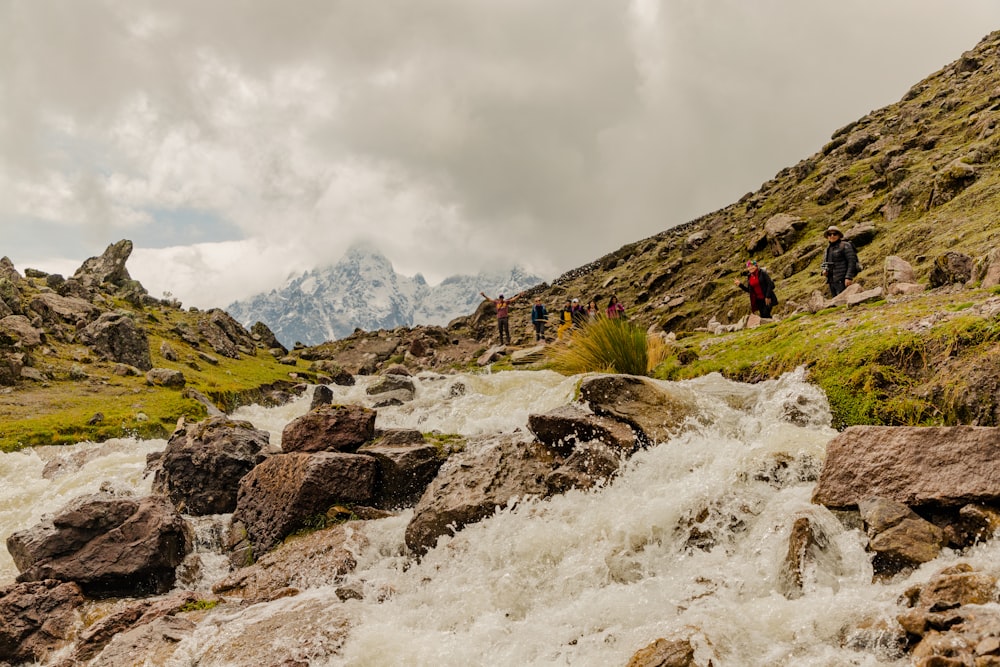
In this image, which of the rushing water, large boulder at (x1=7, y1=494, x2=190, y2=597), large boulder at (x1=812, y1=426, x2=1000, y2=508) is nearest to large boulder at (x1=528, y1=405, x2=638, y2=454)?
the rushing water

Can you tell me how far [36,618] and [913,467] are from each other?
13580mm

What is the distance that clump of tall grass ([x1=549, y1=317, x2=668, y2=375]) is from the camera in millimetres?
16812

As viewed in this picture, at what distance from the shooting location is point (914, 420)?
8719mm

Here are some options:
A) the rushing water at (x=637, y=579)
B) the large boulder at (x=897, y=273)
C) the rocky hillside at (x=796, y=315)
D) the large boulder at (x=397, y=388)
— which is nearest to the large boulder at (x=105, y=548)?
the rushing water at (x=637, y=579)

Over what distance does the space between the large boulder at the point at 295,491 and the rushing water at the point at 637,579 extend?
1.17m

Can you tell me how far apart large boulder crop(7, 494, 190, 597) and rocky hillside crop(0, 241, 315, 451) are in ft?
28.3

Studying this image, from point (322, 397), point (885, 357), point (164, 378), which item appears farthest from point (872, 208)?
point (164, 378)

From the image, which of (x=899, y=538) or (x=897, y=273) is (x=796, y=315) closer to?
(x=897, y=273)

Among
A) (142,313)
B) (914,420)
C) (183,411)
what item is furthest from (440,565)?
(142,313)

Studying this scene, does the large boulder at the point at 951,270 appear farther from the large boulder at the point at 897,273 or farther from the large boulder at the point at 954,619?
the large boulder at the point at 954,619

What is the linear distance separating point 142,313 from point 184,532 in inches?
1445

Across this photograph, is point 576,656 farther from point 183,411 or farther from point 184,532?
point 183,411

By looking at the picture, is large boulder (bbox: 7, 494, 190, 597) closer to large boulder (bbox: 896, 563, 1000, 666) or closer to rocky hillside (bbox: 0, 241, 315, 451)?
rocky hillside (bbox: 0, 241, 315, 451)

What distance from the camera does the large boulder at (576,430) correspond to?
1092 centimetres
